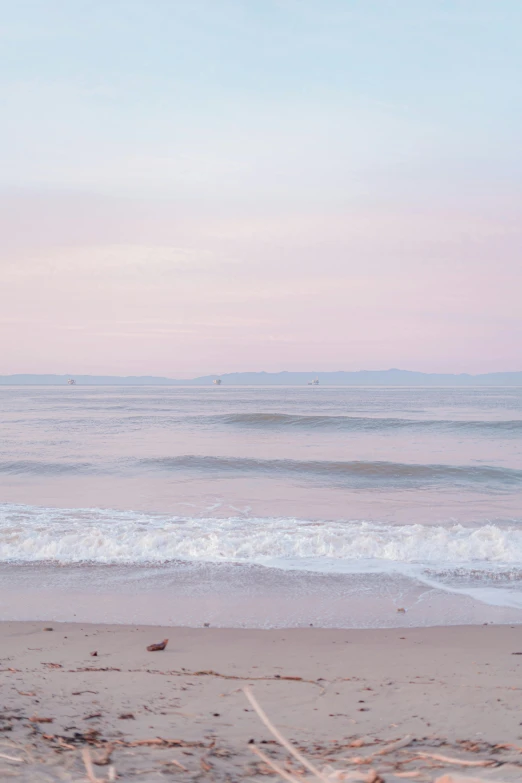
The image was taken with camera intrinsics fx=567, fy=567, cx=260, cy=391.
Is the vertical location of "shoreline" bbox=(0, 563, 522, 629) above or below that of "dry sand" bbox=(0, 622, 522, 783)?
below

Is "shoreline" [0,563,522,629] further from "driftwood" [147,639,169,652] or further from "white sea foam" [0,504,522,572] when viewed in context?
"driftwood" [147,639,169,652]

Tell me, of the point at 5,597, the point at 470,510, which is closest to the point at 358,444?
the point at 470,510

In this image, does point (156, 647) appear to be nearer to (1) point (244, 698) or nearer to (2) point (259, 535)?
(1) point (244, 698)

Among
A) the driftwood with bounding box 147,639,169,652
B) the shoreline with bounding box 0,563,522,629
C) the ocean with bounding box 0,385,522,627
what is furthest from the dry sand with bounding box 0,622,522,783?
the ocean with bounding box 0,385,522,627

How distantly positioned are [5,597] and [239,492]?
7789 mm

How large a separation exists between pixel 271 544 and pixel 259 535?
19.3 inches

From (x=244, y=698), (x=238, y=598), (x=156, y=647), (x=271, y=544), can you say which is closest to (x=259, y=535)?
(x=271, y=544)

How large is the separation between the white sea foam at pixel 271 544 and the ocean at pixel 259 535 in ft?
0.10

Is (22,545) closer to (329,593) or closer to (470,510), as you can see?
(329,593)

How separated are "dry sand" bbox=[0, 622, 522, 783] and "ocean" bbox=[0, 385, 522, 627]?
650mm

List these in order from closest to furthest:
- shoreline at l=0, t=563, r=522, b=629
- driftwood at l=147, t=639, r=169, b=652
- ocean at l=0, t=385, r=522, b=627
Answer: driftwood at l=147, t=639, r=169, b=652 < shoreline at l=0, t=563, r=522, b=629 < ocean at l=0, t=385, r=522, b=627

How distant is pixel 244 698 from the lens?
369 cm

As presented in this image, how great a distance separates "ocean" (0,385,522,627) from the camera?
629 cm

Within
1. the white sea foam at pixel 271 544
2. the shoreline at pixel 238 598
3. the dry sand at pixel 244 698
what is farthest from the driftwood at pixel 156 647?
the white sea foam at pixel 271 544
